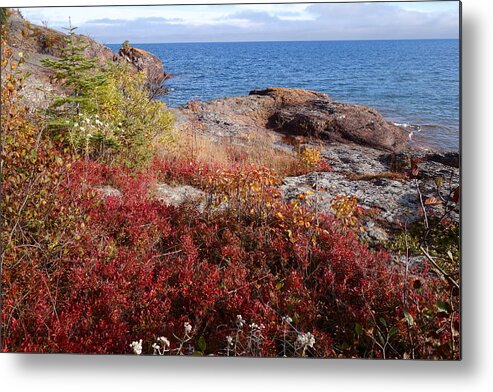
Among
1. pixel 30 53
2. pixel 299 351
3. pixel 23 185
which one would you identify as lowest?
pixel 299 351

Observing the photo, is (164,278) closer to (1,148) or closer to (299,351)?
(299,351)

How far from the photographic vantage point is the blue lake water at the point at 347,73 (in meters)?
3.73

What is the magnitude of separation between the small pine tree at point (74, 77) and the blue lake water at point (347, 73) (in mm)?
218

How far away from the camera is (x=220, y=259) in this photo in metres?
4.00

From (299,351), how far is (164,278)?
918 mm

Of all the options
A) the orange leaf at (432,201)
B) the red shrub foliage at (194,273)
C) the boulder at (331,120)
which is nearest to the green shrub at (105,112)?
the red shrub foliage at (194,273)

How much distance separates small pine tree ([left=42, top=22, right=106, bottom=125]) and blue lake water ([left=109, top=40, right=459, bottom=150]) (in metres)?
0.22

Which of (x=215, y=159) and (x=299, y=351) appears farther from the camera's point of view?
(x=215, y=159)

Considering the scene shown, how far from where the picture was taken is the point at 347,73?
3895mm

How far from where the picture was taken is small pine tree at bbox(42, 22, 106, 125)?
13.1 feet

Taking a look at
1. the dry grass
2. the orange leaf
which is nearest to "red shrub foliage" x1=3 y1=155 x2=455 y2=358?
the dry grass

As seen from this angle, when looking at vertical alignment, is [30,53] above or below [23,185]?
above

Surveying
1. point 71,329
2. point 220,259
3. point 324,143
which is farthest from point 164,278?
point 324,143

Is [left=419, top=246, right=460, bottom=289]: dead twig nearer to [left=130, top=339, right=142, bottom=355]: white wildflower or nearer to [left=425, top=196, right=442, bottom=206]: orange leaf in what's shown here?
[left=425, top=196, right=442, bottom=206]: orange leaf
